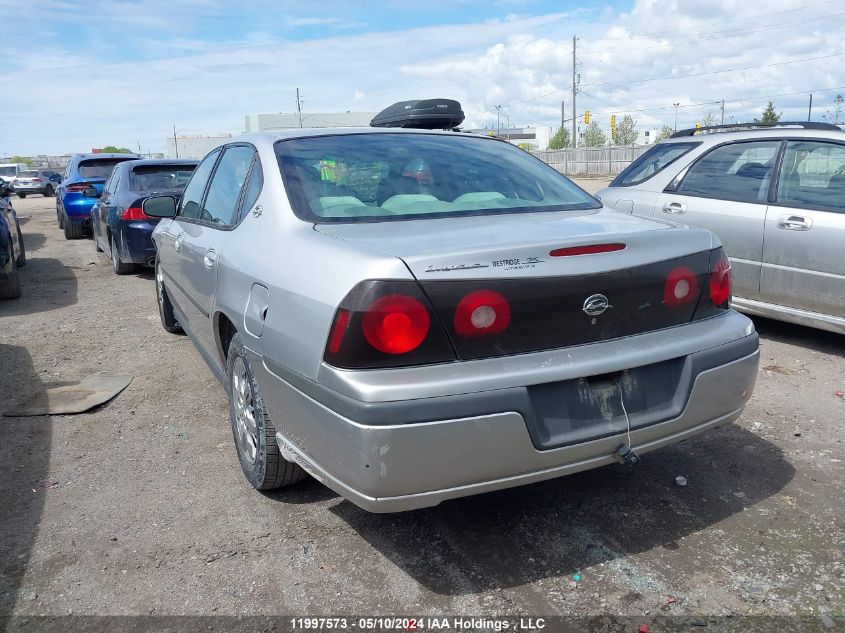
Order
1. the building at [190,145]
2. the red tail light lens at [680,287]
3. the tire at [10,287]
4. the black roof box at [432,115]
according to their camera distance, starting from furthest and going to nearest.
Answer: the building at [190,145], the tire at [10,287], the black roof box at [432,115], the red tail light lens at [680,287]

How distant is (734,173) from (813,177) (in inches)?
25.3

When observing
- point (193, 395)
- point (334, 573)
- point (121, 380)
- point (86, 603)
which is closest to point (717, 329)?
point (334, 573)

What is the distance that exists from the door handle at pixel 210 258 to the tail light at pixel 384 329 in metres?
1.48

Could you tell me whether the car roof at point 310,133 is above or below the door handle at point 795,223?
above

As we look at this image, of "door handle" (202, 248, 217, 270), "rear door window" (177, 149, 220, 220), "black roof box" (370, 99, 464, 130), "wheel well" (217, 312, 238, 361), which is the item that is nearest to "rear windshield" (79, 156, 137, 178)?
"black roof box" (370, 99, 464, 130)

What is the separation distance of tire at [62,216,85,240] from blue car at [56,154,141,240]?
105 mm

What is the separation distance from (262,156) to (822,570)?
289cm

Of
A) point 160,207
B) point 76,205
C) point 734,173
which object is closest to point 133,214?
point 160,207

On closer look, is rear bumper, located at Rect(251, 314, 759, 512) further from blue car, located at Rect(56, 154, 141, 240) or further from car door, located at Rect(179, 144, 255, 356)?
blue car, located at Rect(56, 154, 141, 240)

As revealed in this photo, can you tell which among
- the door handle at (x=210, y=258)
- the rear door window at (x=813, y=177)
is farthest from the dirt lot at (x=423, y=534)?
the rear door window at (x=813, y=177)

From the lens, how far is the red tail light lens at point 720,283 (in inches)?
117

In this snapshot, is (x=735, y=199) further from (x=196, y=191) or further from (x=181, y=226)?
(x=181, y=226)

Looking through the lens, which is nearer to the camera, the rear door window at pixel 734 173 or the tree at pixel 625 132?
the rear door window at pixel 734 173

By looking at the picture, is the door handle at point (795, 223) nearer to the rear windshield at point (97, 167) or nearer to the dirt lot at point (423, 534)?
the dirt lot at point (423, 534)
